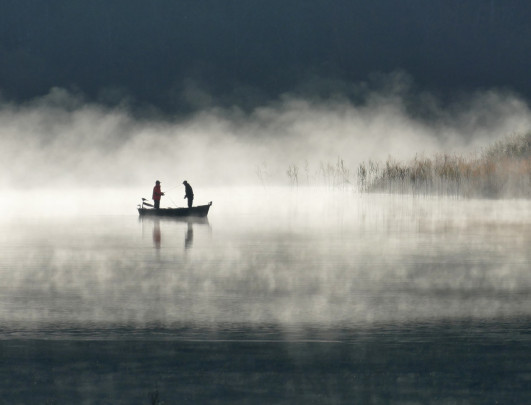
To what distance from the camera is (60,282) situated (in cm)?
1625

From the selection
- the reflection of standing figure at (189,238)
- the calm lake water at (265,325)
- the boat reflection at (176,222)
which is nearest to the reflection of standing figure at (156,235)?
the boat reflection at (176,222)

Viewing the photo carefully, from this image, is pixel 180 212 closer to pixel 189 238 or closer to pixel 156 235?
pixel 156 235

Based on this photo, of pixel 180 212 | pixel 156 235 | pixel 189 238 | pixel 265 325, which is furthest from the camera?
pixel 180 212

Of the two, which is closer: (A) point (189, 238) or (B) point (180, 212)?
(A) point (189, 238)

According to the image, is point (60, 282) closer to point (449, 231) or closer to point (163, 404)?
point (163, 404)

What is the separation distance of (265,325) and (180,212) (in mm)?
30183

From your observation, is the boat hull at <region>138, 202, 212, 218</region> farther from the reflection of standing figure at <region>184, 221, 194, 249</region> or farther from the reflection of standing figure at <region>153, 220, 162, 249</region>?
the reflection of standing figure at <region>184, 221, 194, 249</region>

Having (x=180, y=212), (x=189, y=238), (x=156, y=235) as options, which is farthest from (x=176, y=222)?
(x=189, y=238)

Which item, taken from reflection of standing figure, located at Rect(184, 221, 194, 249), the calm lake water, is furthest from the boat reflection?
the calm lake water

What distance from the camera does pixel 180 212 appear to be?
41312 millimetres

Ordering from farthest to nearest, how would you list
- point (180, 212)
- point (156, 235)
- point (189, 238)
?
point (180, 212)
point (156, 235)
point (189, 238)

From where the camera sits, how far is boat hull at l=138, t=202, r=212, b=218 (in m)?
40.7

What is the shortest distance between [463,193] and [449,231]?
39985 millimetres

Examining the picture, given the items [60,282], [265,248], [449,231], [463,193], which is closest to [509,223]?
[449,231]
